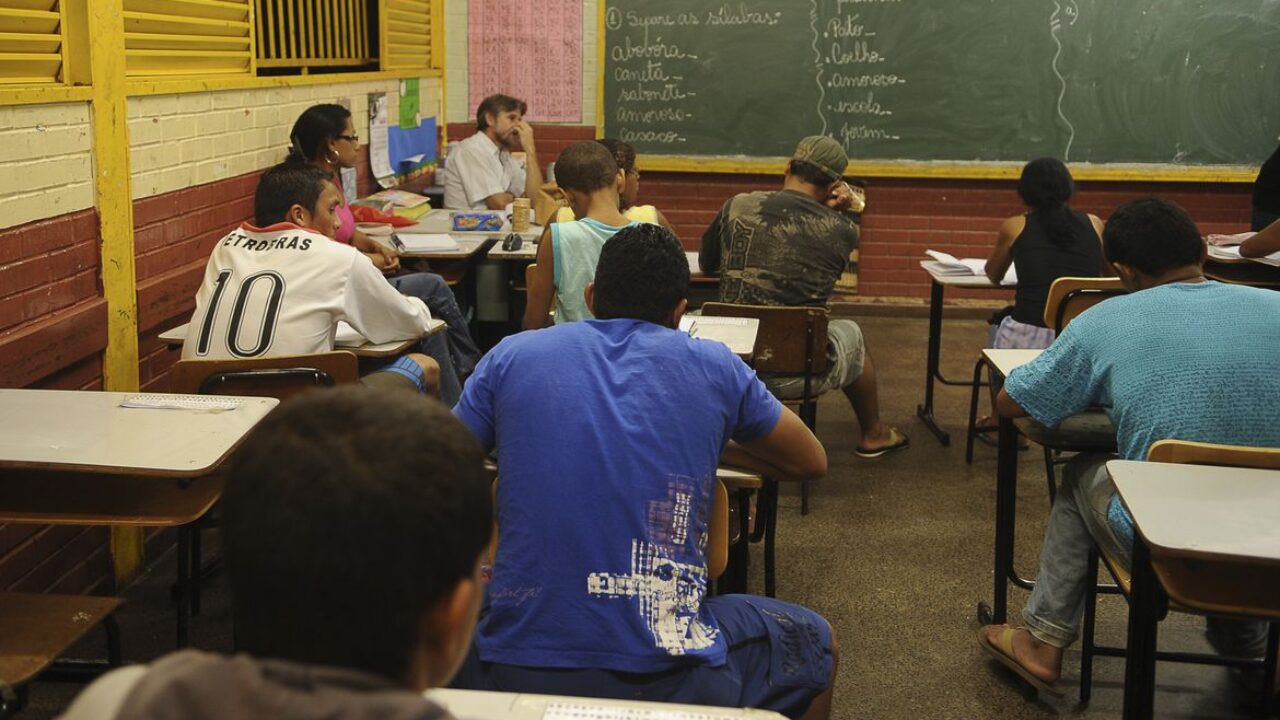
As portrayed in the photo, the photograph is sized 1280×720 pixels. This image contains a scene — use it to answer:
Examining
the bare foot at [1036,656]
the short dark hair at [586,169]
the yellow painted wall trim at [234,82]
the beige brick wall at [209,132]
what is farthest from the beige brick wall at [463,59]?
the bare foot at [1036,656]

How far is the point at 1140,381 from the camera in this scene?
102 inches

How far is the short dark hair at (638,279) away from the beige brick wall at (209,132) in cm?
212

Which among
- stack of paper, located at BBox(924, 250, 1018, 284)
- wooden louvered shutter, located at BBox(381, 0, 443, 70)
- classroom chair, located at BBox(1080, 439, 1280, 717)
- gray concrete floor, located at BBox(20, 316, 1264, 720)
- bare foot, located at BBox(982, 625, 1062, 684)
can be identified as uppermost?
wooden louvered shutter, located at BBox(381, 0, 443, 70)

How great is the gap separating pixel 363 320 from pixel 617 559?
186cm

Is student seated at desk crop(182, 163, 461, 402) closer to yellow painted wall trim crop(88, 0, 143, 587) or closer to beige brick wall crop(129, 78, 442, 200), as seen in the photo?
yellow painted wall trim crop(88, 0, 143, 587)

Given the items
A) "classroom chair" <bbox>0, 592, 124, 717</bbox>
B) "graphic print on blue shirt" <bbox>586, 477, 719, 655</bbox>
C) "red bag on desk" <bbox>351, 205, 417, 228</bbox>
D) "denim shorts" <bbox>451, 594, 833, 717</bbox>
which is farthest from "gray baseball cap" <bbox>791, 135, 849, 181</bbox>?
"classroom chair" <bbox>0, 592, 124, 717</bbox>

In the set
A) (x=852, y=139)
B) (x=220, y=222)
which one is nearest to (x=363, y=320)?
(x=220, y=222)

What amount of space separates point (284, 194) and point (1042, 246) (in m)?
2.75

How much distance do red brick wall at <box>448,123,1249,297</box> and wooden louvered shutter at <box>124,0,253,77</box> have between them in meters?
3.09

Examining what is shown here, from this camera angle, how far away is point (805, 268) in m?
4.32

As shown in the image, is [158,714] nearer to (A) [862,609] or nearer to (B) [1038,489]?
(A) [862,609]

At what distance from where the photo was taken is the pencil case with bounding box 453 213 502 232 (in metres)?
5.62

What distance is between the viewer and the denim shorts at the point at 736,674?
5.94 feet

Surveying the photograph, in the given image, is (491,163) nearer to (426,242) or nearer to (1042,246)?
(426,242)
